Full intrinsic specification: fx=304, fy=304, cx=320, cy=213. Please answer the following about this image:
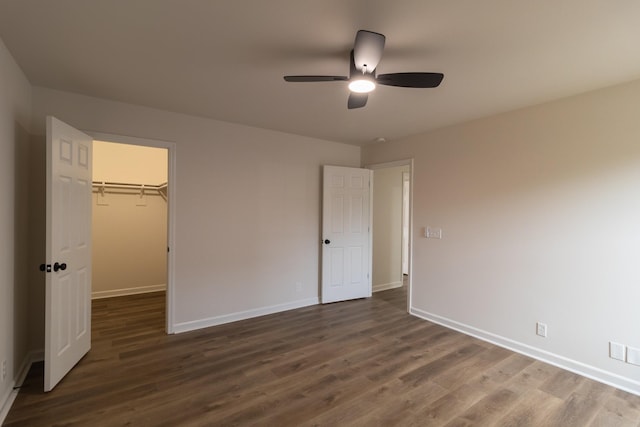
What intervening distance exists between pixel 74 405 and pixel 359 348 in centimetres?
233

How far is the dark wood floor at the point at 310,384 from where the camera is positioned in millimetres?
2059

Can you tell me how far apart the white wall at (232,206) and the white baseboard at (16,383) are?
3.86 feet

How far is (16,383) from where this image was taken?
2307 mm

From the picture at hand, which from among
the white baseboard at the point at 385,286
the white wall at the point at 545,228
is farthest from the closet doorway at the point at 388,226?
the white wall at the point at 545,228

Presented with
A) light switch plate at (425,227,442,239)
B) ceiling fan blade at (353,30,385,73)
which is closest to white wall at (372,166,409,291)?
light switch plate at (425,227,442,239)

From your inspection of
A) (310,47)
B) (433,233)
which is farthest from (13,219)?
(433,233)

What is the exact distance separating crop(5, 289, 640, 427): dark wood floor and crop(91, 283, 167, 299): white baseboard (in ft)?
4.90

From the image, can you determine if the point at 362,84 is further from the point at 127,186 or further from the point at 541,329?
the point at 127,186

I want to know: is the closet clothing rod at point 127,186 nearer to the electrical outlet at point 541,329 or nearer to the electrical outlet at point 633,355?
the electrical outlet at point 541,329

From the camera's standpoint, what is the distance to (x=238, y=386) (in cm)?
241

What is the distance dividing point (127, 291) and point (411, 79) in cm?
521

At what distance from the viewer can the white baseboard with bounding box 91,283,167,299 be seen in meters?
4.73

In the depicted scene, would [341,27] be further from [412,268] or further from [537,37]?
[412,268]

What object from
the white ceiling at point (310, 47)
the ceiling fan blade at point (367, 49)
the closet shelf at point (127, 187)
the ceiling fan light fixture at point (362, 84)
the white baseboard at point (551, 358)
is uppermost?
the white ceiling at point (310, 47)
